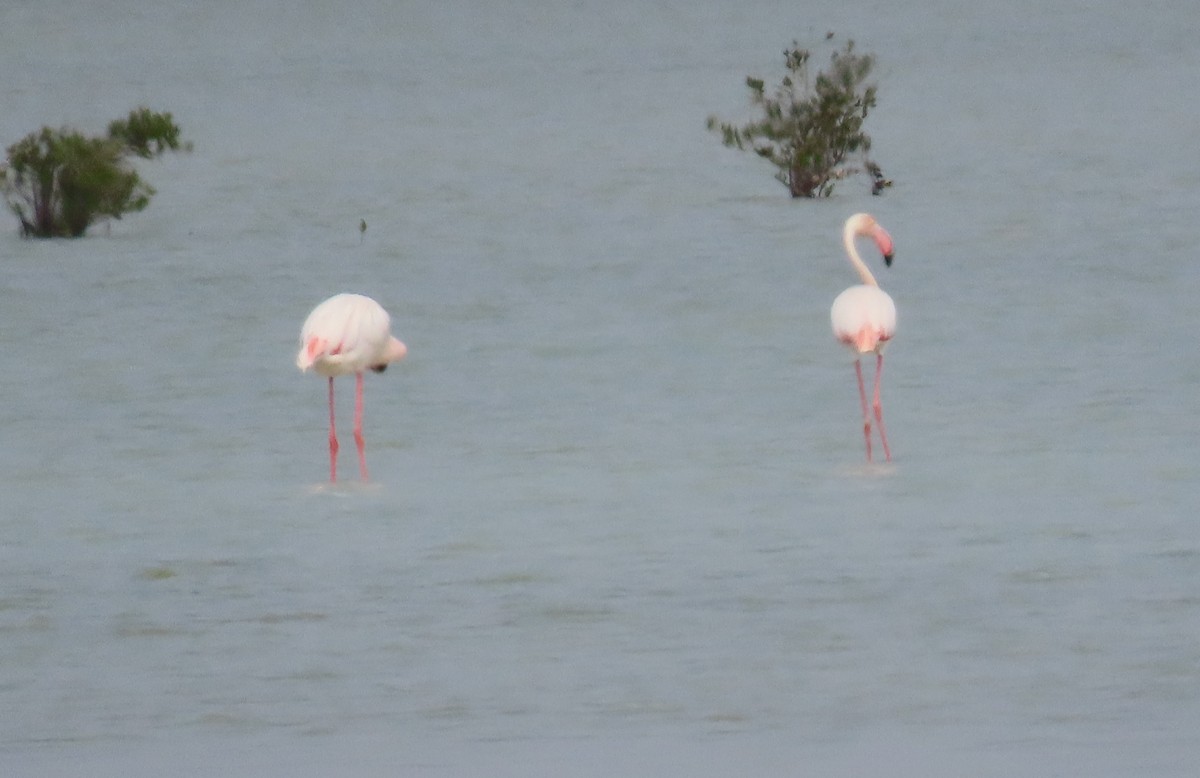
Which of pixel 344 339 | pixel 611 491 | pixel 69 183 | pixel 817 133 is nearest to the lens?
pixel 611 491

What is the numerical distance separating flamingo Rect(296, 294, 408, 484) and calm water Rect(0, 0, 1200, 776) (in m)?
0.34

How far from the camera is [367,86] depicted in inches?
1566

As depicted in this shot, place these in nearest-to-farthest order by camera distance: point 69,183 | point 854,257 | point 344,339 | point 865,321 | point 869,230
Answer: point 344,339
point 865,321
point 854,257
point 869,230
point 69,183

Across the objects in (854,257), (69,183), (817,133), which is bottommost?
(854,257)

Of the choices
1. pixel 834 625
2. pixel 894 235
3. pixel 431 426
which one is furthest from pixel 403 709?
pixel 894 235

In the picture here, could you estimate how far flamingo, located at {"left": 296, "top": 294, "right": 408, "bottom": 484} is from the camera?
9.34m

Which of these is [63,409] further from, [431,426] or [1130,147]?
[1130,147]

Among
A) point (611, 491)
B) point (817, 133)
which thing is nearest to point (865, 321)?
point (611, 491)

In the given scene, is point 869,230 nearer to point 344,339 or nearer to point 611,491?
point 344,339

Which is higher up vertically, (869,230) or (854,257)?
(869,230)

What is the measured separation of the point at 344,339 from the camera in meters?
9.44

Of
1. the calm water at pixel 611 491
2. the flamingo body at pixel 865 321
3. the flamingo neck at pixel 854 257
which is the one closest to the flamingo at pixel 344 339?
the calm water at pixel 611 491

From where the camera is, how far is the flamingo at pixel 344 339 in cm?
934

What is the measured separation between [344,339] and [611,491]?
1.39 metres
